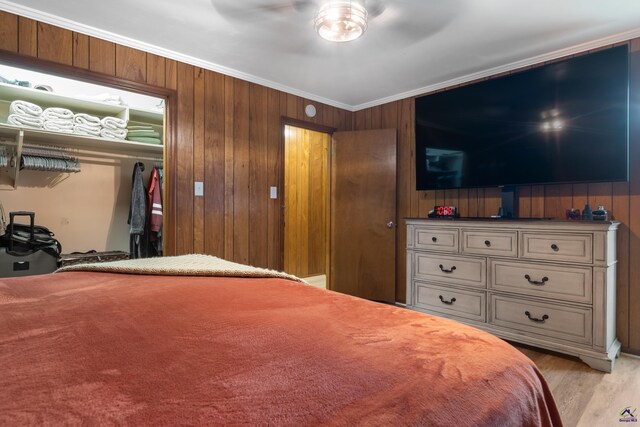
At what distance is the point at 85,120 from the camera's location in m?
3.17

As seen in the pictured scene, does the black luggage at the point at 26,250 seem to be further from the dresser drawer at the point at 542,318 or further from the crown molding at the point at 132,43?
the dresser drawer at the point at 542,318

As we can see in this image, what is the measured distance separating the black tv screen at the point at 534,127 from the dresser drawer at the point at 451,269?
0.69m

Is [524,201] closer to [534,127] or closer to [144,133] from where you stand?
[534,127]

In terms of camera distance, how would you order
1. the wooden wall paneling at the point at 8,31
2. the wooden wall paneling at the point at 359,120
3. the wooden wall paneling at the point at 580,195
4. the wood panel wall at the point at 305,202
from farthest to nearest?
the wood panel wall at the point at 305,202 → the wooden wall paneling at the point at 359,120 → the wooden wall paneling at the point at 580,195 → the wooden wall paneling at the point at 8,31

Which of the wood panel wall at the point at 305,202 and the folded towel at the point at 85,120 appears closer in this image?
the folded towel at the point at 85,120

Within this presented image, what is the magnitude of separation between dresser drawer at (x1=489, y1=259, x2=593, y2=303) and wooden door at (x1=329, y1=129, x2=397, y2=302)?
1.25 meters

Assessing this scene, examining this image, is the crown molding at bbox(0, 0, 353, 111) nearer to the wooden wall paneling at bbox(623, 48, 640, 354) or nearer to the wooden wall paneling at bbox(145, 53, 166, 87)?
the wooden wall paneling at bbox(145, 53, 166, 87)

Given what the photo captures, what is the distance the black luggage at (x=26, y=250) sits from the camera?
2.66 metres

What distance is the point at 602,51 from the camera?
7.88ft

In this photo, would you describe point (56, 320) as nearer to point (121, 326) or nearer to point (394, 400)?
point (121, 326)

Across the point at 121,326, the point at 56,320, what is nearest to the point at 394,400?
the point at 121,326

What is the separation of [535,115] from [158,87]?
2959 millimetres

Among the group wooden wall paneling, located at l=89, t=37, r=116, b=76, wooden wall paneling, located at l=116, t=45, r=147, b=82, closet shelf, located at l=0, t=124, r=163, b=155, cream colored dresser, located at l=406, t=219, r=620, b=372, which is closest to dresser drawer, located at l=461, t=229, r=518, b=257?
cream colored dresser, located at l=406, t=219, r=620, b=372

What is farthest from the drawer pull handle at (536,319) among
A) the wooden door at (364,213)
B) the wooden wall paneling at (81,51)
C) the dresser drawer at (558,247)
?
the wooden wall paneling at (81,51)
